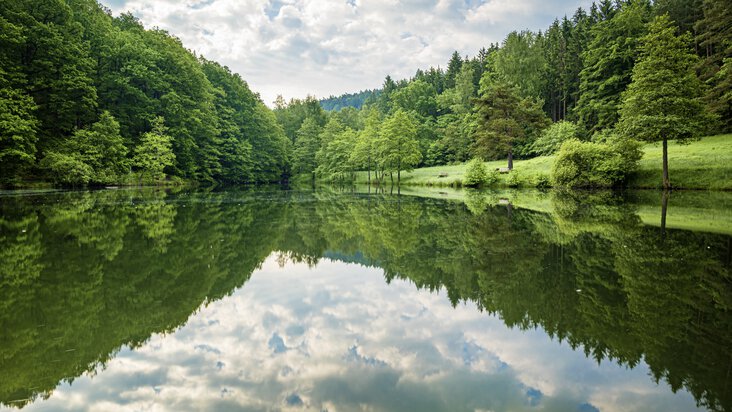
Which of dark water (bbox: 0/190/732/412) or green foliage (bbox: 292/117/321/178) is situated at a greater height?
green foliage (bbox: 292/117/321/178)

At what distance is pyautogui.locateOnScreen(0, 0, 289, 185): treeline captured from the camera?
30516 mm

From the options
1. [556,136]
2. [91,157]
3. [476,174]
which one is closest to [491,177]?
[476,174]

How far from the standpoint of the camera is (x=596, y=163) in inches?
1134

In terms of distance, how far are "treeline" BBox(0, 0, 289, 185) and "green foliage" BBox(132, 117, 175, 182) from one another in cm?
12

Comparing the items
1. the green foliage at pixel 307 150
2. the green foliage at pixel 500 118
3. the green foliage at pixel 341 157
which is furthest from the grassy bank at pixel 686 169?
the green foliage at pixel 307 150

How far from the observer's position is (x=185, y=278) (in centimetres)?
675

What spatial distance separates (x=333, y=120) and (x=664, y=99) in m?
56.4

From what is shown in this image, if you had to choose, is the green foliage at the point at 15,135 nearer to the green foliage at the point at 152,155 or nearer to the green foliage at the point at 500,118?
the green foliage at the point at 152,155

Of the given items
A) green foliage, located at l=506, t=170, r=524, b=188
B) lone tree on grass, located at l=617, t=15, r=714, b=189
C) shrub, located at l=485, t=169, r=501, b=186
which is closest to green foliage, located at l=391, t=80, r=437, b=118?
shrub, located at l=485, t=169, r=501, b=186

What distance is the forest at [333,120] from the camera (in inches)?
1081

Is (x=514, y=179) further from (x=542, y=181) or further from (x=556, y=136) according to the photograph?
(x=556, y=136)

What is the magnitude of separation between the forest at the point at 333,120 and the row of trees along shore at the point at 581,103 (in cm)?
16

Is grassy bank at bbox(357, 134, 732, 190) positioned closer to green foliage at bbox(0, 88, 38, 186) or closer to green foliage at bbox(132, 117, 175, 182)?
green foliage at bbox(132, 117, 175, 182)

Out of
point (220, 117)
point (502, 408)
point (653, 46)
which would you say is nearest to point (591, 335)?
point (502, 408)
